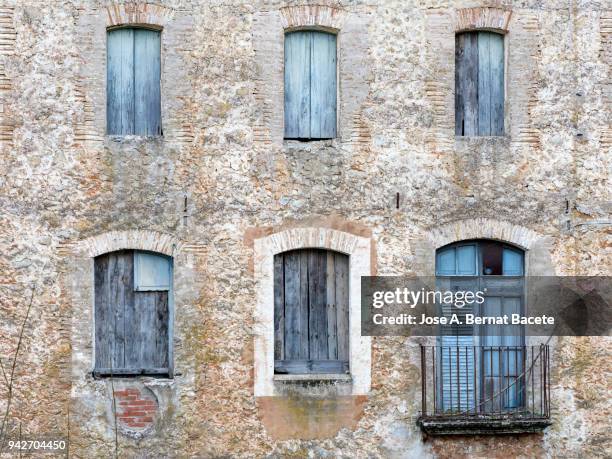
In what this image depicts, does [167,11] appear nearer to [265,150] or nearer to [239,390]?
[265,150]

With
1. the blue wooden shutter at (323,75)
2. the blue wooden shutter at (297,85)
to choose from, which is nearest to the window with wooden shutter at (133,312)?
the blue wooden shutter at (297,85)

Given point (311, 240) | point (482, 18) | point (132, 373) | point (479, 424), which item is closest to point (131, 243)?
point (132, 373)

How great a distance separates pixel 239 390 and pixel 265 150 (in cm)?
284

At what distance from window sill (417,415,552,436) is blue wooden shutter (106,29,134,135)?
16.3 ft

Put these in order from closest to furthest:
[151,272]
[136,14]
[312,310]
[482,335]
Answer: [136,14] < [151,272] < [312,310] < [482,335]

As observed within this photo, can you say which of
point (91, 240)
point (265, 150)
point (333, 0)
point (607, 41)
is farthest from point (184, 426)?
point (607, 41)

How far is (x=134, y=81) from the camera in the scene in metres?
12.3

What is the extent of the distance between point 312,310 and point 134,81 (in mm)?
3479

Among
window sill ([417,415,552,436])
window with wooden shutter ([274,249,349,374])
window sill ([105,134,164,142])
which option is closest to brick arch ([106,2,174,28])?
window sill ([105,134,164,142])

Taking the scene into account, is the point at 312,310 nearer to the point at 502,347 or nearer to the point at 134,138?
the point at 502,347

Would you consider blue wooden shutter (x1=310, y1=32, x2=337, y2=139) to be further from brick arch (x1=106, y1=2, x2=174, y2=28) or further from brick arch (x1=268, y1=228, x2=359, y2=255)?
brick arch (x1=106, y1=2, x2=174, y2=28)

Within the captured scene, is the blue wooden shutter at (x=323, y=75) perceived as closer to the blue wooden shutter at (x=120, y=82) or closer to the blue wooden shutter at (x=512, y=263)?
the blue wooden shutter at (x=120, y=82)

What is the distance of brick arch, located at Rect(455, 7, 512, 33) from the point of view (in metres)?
12.4

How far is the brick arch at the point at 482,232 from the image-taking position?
40.4 feet
